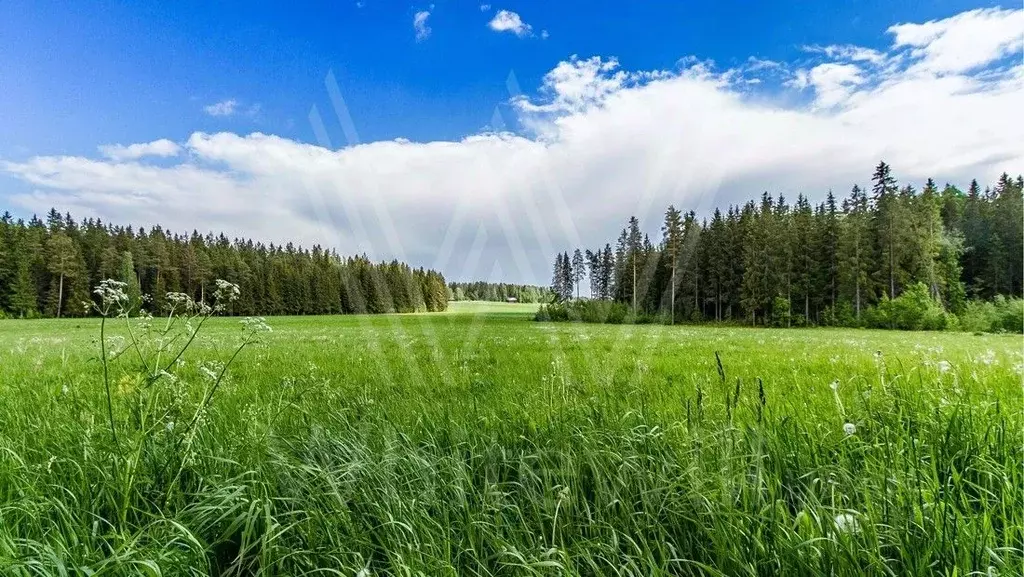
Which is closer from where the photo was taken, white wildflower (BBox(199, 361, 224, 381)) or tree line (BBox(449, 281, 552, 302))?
white wildflower (BBox(199, 361, 224, 381))

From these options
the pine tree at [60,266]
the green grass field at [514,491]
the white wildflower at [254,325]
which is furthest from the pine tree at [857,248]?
the pine tree at [60,266]

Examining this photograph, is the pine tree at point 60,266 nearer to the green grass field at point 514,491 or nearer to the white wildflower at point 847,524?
the green grass field at point 514,491

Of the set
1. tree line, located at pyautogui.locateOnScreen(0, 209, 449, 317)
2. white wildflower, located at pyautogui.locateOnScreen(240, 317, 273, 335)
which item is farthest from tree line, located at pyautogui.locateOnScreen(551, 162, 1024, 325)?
tree line, located at pyautogui.locateOnScreen(0, 209, 449, 317)

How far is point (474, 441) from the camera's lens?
314 cm

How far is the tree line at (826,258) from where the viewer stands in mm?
10295

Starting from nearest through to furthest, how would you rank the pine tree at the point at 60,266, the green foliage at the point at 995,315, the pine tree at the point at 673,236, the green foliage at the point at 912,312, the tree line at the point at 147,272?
the green foliage at the point at 995,315, the green foliage at the point at 912,312, the tree line at the point at 147,272, the pine tree at the point at 60,266, the pine tree at the point at 673,236

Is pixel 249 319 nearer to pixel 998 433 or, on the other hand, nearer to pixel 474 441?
pixel 474 441

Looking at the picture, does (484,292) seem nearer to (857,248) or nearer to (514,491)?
(857,248)

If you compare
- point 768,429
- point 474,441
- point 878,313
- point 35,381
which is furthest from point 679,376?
point 878,313

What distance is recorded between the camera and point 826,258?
3456 centimetres

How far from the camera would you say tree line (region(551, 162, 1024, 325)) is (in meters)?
10.3

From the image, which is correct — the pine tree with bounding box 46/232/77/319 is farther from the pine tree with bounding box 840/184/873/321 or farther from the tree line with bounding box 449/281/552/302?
the tree line with bounding box 449/281/552/302

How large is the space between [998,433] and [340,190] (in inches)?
312

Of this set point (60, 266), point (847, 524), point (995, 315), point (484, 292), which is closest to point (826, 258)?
point (995, 315)
